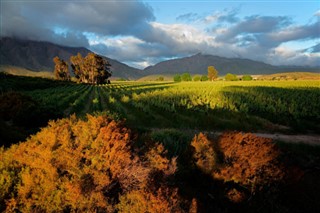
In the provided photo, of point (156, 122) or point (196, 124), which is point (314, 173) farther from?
point (156, 122)

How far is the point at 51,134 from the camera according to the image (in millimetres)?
4875

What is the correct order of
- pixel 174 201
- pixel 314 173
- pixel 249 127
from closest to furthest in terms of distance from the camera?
pixel 174 201 → pixel 314 173 → pixel 249 127

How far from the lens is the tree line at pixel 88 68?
4097 inches

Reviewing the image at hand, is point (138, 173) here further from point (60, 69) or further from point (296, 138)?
point (60, 69)

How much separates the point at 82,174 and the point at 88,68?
10633 centimetres

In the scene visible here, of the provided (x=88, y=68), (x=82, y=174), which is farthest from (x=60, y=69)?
(x=82, y=174)

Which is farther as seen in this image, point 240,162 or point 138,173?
point 240,162

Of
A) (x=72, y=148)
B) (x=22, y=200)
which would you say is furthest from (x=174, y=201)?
(x=22, y=200)

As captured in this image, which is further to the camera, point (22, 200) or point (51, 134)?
point (51, 134)

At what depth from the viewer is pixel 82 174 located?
4410 millimetres

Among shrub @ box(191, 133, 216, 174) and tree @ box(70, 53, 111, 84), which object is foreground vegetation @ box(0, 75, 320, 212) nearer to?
shrub @ box(191, 133, 216, 174)

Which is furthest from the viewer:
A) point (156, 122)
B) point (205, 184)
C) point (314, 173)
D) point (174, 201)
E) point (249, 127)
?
point (156, 122)

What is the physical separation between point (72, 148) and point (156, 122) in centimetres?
1261

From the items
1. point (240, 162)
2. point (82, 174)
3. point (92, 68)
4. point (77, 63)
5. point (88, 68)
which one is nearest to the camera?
point (82, 174)
